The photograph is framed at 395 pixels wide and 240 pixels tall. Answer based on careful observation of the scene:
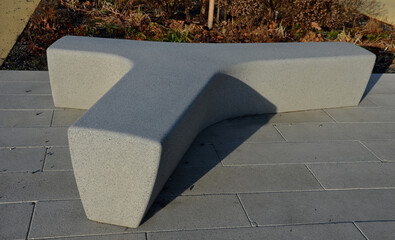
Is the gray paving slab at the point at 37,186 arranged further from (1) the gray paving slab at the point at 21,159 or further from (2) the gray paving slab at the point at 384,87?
(2) the gray paving slab at the point at 384,87

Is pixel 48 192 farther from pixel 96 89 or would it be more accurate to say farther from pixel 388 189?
pixel 388 189

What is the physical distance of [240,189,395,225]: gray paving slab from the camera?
10.5ft

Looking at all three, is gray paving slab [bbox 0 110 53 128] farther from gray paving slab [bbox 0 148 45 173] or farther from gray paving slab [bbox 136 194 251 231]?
gray paving slab [bbox 136 194 251 231]

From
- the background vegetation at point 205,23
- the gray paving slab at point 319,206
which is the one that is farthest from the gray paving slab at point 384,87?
the gray paving slab at point 319,206

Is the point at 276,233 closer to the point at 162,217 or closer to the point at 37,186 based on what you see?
the point at 162,217

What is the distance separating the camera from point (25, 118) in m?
4.50

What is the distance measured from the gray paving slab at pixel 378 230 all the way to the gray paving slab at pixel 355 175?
0.50m

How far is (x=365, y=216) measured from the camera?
3268mm

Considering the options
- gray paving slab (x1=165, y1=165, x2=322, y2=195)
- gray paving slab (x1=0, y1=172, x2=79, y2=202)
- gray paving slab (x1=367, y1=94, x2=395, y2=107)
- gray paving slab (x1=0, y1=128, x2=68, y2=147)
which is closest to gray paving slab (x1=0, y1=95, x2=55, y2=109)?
gray paving slab (x1=0, y1=128, x2=68, y2=147)

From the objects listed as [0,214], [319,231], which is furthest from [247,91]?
[0,214]

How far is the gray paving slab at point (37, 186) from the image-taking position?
3.26 m

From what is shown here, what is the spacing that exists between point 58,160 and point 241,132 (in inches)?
76.1

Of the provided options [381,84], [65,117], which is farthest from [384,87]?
[65,117]

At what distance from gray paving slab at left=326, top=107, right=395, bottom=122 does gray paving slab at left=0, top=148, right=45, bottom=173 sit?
340cm
